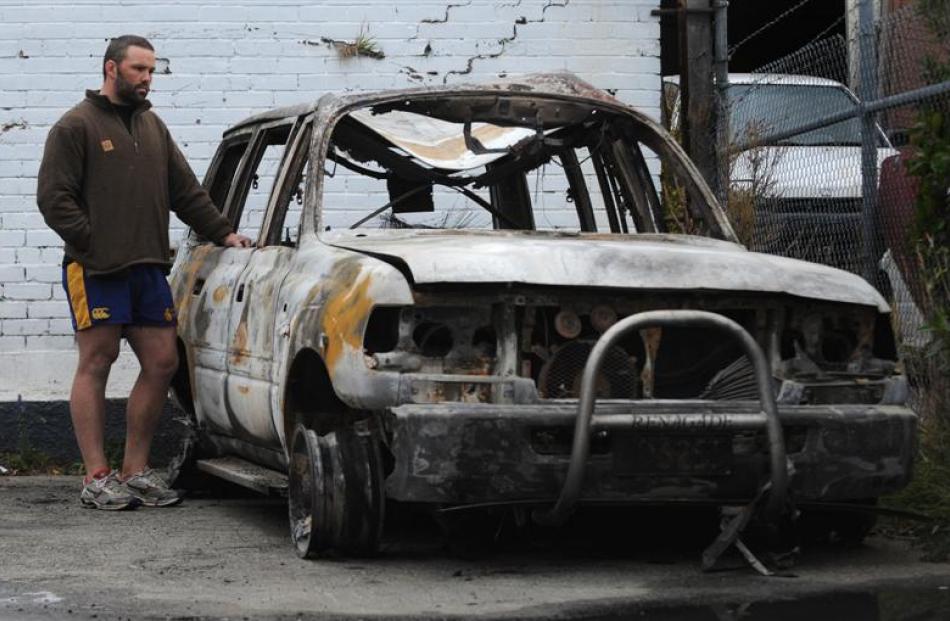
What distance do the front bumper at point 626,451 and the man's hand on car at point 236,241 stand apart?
6.81 feet

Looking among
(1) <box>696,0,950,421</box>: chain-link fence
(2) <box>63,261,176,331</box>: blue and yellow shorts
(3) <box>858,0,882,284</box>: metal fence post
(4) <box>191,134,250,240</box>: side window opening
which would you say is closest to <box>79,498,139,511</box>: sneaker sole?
(2) <box>63,261,176,331</box>: blue and yellow shorts

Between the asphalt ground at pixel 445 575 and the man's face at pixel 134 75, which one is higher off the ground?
the man's face at pixel 134 75

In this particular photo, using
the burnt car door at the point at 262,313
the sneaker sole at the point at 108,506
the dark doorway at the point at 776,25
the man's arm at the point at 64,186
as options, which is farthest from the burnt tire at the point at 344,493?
the dark doorway at the point at 776,25

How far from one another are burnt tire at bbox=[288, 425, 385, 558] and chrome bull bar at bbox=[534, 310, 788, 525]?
25.3 inches

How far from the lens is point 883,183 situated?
9.59 metres

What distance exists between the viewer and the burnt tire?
241 inches

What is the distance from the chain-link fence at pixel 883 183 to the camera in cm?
819

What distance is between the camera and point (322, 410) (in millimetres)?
6805

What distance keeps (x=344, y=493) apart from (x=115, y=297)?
2241mm

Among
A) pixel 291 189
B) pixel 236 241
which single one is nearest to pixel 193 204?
pixel 236 241

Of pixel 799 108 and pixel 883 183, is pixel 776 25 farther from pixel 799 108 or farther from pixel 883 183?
pixel 883 183

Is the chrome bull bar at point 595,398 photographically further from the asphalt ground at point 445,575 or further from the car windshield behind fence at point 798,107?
the car windshield behind fence at point 798,107

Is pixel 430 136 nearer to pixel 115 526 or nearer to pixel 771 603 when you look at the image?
pixel 115 526

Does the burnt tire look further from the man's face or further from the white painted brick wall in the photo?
the white painted brick wall
